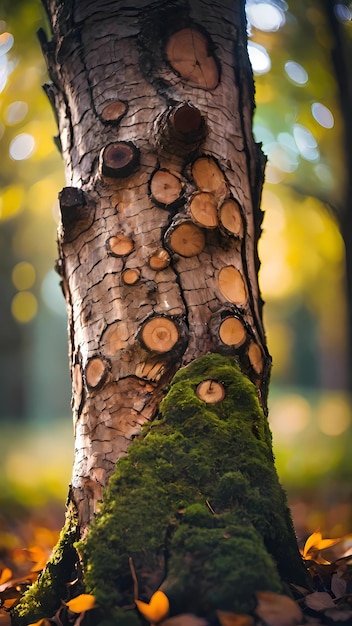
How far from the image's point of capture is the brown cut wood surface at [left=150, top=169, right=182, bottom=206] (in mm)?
1791

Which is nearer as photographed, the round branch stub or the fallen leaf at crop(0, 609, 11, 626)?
the fallen leaf at crop(0, 609, 11, 626)

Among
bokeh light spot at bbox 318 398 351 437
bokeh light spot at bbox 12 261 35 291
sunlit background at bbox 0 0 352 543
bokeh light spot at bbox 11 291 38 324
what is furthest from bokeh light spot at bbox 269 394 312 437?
bokeh light spot at bbox 12 261 35 291

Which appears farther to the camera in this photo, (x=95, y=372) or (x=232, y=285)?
(x=232, y=285)

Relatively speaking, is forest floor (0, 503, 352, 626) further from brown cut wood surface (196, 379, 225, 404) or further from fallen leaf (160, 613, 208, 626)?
brown cut wood surface (196, 379, 225, 404)

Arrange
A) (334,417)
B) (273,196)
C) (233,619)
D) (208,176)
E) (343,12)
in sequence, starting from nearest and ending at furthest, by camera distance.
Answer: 1. (233,619)
2. (208,176)
3. (343,12)
4. (273,196)
5. (334,417)

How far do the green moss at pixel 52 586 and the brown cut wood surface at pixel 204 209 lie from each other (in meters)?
1.09

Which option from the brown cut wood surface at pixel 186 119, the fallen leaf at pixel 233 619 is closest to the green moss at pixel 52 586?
the fallen leaf at pixel 233 619

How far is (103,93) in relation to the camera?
6.43 feet

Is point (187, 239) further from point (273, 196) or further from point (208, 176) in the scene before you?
point (273, 196)

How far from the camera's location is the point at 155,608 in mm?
1285

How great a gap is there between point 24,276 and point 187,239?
6.52 m

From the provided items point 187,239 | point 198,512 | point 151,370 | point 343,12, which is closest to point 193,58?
point 187,239

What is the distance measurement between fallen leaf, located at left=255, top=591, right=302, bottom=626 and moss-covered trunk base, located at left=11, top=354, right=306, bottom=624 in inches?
1.0

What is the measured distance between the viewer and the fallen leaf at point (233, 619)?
1.24 metres
